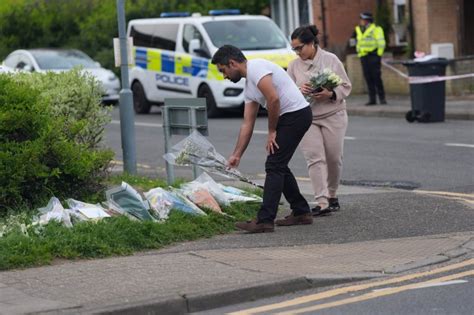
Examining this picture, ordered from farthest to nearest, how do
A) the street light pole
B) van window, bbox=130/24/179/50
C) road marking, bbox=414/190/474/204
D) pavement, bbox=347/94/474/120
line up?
van window, bbox=130/24/179/50 → pavement, bbox=347/94/474/120 → the street light pole → road marking, bbox=414/190/474/204

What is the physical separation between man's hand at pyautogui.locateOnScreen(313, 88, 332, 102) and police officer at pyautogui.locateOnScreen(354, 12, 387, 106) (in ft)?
43.9

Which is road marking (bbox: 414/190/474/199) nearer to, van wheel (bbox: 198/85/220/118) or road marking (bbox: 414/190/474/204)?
road marking (bbox: 414/190/474/204)

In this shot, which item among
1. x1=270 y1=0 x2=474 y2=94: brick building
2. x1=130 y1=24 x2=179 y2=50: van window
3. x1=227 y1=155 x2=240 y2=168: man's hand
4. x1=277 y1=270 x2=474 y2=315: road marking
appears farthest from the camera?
x1=270 y1=0 x2=474 y2=94: brick building

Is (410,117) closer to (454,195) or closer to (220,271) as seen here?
(454,195)

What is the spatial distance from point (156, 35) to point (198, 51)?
1856mm

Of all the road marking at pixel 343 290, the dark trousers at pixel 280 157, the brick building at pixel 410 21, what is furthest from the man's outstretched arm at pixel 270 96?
the brick building at pixel 410 21

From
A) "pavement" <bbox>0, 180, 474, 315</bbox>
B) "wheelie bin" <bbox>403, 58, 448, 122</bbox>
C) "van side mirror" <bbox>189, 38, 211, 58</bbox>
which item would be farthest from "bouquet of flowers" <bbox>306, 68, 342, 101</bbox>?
"van side mirror" <bbox>189, 38, 211, 58</bbox>

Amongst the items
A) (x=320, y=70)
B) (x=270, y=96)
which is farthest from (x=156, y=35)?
(x=270, y=96)

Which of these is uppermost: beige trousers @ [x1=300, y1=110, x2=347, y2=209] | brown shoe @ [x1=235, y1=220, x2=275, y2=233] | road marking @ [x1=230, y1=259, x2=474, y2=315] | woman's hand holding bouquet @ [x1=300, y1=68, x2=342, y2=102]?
woman's hand holding bouquet @ [x1=300, y1=68, x2=342, y2=102]

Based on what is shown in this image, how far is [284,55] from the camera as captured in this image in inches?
917

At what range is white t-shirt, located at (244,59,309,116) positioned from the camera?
9758 millimetres

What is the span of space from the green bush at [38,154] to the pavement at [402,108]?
36.8ft

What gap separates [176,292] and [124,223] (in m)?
1.96

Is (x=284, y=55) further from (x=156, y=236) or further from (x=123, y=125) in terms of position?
(x=156, y=236)
